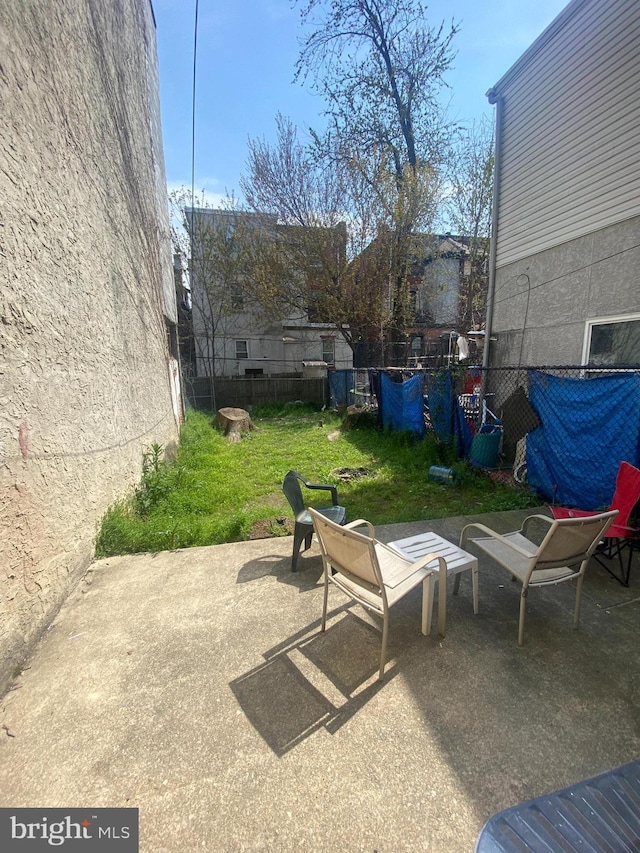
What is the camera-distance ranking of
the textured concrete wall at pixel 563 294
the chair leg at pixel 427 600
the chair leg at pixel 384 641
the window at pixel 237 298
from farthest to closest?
1. the window at pixel 237 298
2. the textured concrete wall at pixel 563 294
3. the chair leg at pixel 427 600
4. the chair leg at pixel 384 641

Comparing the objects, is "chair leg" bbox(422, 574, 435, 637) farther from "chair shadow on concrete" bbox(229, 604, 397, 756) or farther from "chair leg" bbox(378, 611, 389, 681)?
"chair leg" bbox(378, 611, 389, 681)

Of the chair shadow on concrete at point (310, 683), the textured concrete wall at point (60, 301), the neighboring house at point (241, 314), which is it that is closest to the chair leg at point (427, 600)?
the chair shadow on concrete at point (310, 683)

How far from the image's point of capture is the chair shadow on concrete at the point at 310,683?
177cm

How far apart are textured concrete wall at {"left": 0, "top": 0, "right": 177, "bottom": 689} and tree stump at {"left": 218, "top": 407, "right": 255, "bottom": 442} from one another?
4473 mm

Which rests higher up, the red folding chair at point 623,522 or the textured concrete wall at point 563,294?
the textured concrete wall at point 563,294

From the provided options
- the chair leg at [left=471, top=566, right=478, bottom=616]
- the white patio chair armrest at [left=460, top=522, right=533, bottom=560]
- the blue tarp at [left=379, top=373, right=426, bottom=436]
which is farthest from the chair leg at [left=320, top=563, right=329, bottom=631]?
the blue tarp at [left=379, top=373, right=426, bottom=436]

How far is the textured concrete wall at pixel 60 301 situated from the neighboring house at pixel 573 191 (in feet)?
20.8

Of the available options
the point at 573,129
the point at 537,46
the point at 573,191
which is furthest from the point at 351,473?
the point at 537,46

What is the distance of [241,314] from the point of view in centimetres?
1816

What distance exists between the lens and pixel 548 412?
456 cm

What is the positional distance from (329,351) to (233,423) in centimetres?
1257

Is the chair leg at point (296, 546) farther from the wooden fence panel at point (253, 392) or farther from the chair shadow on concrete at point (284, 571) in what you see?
the wooden fence panel at point (253, 392)

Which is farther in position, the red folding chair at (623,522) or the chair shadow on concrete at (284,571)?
the chair shadow on concrete at (284,571)

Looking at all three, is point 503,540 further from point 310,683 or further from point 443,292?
point 443,292
